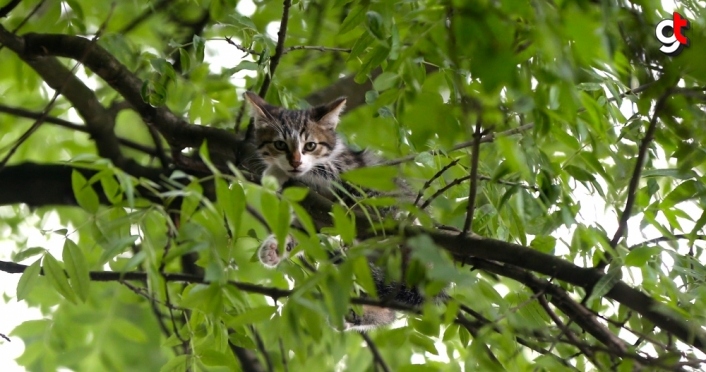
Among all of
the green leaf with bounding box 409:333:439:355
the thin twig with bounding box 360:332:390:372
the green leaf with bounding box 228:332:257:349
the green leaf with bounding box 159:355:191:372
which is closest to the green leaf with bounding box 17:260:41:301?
the green leaf with bounding box 159:355:191:372

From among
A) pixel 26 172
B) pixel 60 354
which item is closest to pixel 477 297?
pixel 26 172

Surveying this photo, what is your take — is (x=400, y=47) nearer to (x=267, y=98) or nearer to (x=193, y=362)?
(x=193, y=362)

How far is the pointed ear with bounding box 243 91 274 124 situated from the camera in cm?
270

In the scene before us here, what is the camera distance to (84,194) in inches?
57.6

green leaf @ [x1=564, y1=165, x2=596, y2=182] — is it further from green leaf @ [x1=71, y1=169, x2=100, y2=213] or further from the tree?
green leaf @ [x1=71, y1=169, x2=100, y2=213]

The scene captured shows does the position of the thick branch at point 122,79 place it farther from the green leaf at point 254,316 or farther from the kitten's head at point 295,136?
the green leaf at point 254,316

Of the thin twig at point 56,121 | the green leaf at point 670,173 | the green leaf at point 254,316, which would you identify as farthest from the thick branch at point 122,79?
the green leaf at point 670,173

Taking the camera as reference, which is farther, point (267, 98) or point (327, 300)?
point (267, 98)

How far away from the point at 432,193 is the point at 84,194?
2.79ft

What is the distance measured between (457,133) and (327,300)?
1.02 feet

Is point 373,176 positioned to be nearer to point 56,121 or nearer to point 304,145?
point 56,121

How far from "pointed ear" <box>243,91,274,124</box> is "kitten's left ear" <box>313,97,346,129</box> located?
19 cm

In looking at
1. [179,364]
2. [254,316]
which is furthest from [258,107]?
[254,316]

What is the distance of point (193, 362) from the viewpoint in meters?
1.67
